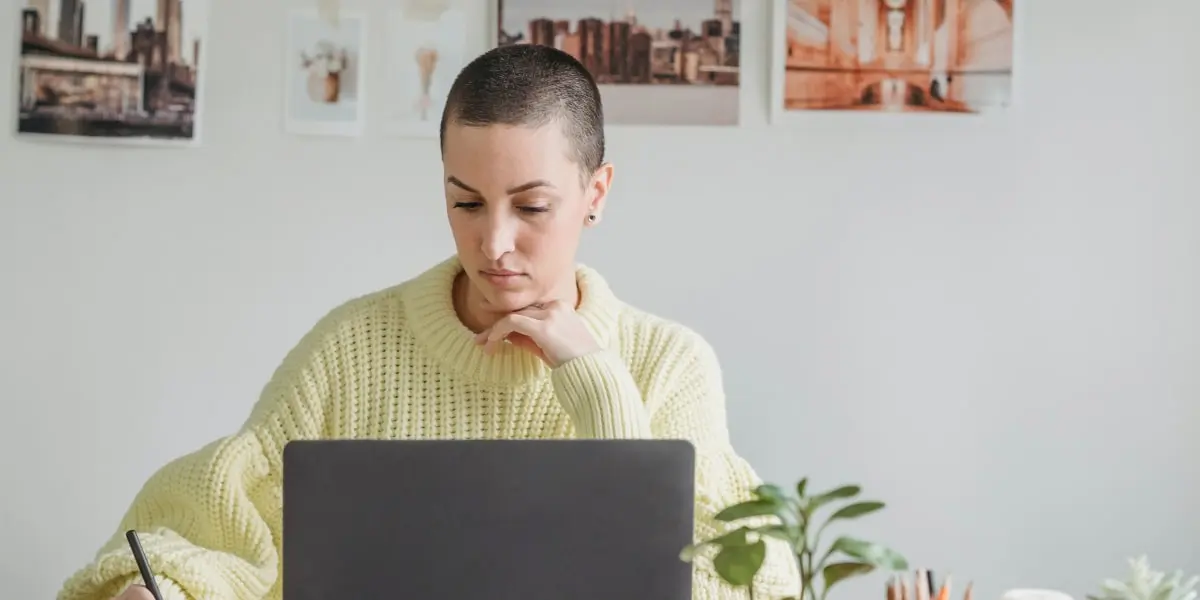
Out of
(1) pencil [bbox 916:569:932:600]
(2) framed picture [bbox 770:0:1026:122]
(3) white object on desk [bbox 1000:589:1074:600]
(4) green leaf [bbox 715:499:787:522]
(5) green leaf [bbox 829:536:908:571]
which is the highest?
(2) framed picture [bbox 770:0:1026:122]

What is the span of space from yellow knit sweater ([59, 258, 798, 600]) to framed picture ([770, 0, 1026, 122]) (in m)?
0.82

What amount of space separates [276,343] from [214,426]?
0.54 feet

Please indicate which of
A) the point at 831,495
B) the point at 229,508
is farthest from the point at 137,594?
the point at 831,495

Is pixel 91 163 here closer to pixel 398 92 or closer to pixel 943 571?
pixel 398 92

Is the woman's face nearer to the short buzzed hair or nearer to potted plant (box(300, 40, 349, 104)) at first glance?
the short buzzed hair

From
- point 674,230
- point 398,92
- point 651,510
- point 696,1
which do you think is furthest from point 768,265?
point 651,510

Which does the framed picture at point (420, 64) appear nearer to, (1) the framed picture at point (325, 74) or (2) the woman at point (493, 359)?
(1) the framed picture at point (325, 74)

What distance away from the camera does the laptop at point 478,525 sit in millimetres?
870

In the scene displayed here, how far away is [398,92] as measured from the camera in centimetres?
214

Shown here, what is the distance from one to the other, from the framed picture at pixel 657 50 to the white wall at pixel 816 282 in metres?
0.04

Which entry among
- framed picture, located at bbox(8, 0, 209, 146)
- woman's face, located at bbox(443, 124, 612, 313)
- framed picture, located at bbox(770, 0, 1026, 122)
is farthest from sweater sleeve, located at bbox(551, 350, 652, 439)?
framed picture, located at bbox(8, 0, 209, 146)

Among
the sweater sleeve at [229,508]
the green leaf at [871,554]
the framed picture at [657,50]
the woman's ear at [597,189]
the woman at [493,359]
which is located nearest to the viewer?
the green leaf at [871,554]

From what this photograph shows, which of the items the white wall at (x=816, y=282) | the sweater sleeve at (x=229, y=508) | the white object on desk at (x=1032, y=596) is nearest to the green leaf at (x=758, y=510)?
the white object on desk at (x=1032, y=596)

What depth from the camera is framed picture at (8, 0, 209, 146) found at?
2135 millimetres
